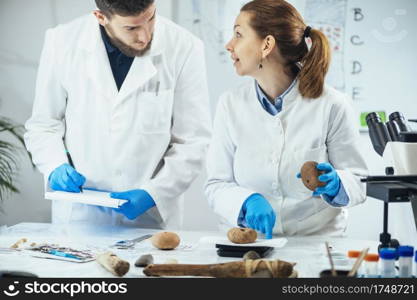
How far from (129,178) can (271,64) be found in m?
0.62

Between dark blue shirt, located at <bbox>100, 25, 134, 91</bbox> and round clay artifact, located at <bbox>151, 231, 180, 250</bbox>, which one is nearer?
round clay artifact, located at <bbox>151, 231, 180, 250</bbox>

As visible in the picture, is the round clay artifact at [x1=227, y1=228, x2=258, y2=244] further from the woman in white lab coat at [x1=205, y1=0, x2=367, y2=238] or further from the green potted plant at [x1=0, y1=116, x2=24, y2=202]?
the green potted plant at [x1=0, y1=116, x2=24, y2=202]

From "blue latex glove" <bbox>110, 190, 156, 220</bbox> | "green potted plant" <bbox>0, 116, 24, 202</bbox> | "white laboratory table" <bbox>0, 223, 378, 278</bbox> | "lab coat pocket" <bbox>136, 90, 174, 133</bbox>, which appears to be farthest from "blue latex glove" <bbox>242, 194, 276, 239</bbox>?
"green potted plant" <bbox>0, 116, 24, 202</bbox>

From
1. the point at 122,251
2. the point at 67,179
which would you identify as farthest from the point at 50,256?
the point at 67,179

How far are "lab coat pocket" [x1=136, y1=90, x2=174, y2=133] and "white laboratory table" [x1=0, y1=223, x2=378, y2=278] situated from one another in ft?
1.18

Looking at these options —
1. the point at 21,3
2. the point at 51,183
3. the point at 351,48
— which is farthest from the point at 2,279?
the point at 351,48

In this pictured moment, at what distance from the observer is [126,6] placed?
2.12 m

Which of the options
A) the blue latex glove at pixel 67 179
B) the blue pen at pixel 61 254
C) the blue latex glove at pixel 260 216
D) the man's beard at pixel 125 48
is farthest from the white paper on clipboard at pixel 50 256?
the man's beard at pixel 125 48

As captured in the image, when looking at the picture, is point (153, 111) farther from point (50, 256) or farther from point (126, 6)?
point (50, 256)

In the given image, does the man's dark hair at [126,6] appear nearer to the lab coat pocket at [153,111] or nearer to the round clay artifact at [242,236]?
the lab coat pocket at [153,111]

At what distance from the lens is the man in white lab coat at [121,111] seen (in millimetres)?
2182

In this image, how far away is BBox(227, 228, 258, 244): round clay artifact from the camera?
169cm

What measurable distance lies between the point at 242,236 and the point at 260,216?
0.17 meters

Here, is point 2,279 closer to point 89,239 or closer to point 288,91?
point 89,239
